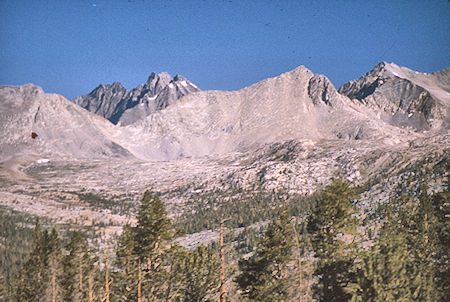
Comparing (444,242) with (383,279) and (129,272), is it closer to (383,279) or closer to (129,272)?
(383,279)

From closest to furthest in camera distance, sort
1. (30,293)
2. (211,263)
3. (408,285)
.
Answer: (408,285), (211,263), (30,293)

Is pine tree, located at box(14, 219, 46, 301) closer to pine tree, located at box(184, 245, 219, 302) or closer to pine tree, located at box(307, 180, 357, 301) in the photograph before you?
pine tree, located at box(184, 245, 219, 302)

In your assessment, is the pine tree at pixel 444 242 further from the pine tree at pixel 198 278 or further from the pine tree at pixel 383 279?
the pine tree at pixel 198 278

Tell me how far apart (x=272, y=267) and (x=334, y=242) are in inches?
195

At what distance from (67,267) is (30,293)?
4.91 meters

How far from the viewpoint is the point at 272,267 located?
28266 mm

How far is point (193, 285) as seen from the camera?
3553 cm

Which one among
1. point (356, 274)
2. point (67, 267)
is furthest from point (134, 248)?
point (67, 267)

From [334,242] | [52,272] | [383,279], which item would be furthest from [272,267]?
[52,272]

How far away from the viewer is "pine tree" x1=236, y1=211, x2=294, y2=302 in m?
27.3

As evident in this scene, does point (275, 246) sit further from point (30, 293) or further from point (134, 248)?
point (30, 293)

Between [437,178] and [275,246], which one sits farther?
[437,178]

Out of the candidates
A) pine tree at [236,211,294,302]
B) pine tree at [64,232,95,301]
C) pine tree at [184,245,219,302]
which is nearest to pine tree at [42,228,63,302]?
pine tree at [64,232,95,301]

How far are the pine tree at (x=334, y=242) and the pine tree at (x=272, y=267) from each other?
2.09 m
